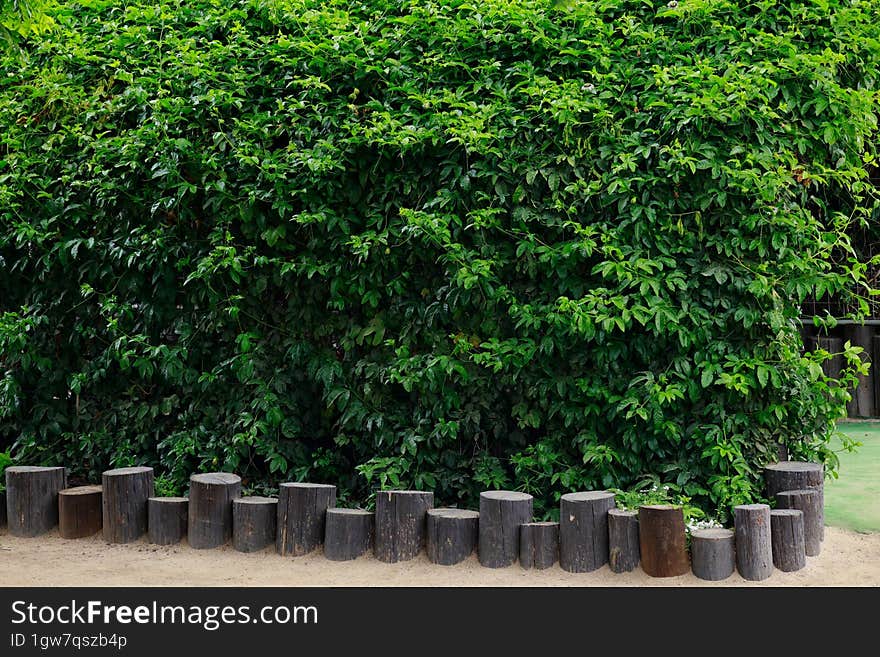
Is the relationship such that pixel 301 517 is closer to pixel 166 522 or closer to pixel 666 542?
pixel 166 522

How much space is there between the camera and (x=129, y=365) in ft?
17.5

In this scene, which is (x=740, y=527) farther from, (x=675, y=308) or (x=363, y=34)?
(x=363, y=34)

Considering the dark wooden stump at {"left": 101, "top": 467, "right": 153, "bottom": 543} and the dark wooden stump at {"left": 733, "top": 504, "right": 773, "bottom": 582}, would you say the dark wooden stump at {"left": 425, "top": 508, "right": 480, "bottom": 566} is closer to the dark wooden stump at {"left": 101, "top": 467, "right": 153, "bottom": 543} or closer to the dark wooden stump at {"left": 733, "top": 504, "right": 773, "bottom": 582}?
the dark wooden stump at {"left": 733, "top": 504, "right": 773, "bottom": 582}

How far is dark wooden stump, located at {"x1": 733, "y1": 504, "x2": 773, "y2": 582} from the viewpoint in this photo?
4098mm

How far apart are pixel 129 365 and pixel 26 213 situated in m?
1.34

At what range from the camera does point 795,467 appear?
15.7ft

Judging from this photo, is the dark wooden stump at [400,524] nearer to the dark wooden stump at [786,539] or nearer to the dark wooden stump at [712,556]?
the dark wooden stump at [712,556]

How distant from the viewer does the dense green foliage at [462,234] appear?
465cm

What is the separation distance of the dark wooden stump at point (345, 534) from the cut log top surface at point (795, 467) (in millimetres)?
2263

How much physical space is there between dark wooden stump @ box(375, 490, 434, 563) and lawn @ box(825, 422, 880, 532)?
261 cm

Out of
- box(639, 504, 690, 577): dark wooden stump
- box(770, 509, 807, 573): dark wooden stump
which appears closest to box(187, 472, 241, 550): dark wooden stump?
box(639, 504, 690, 577): dark wooden stump

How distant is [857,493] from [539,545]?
3036mm

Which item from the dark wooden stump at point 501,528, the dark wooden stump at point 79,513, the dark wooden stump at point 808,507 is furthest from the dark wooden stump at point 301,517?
the dark wooden stump at point 808,507

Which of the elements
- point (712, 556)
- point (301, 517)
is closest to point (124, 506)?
point (301, 517)
